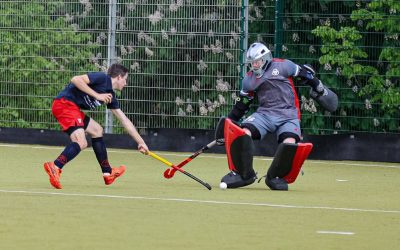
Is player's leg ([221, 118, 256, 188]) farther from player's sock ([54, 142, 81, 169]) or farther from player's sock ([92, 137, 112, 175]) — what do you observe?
player's sock ([54, 142, 81, 169])

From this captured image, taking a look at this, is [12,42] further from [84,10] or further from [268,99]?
[268,99]

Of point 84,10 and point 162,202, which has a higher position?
point 84,10

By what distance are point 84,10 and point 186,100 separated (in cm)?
206

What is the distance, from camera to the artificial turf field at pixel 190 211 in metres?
8.23

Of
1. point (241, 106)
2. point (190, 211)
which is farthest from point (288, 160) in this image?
point (190, 211)

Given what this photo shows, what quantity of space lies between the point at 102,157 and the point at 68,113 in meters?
0.54

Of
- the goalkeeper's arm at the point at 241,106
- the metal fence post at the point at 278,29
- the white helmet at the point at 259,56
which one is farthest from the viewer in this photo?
the metal fence post at the point at 278,29

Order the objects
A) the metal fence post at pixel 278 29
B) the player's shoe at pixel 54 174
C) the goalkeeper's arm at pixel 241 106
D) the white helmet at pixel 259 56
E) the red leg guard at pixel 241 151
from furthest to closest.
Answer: the metal fence post at pixel 278 29
the goalkeeper's arm at pixel 241 106
the white helmet at pixel 259 56
the red leg guard at pixel 241 151
the player's shoe at pixel 54 174

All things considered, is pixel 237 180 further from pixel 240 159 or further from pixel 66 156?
pixel 66 156

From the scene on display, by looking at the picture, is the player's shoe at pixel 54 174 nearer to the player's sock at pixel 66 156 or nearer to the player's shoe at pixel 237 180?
the player's sock at pixel 66 156

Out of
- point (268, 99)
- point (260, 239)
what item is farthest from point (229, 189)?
point (260, 239)

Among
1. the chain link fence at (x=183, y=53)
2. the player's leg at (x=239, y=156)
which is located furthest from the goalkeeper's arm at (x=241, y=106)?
the chain link fence at (x=183, y=53)

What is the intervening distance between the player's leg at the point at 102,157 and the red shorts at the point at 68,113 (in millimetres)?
175

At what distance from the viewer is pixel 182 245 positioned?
7973mm
